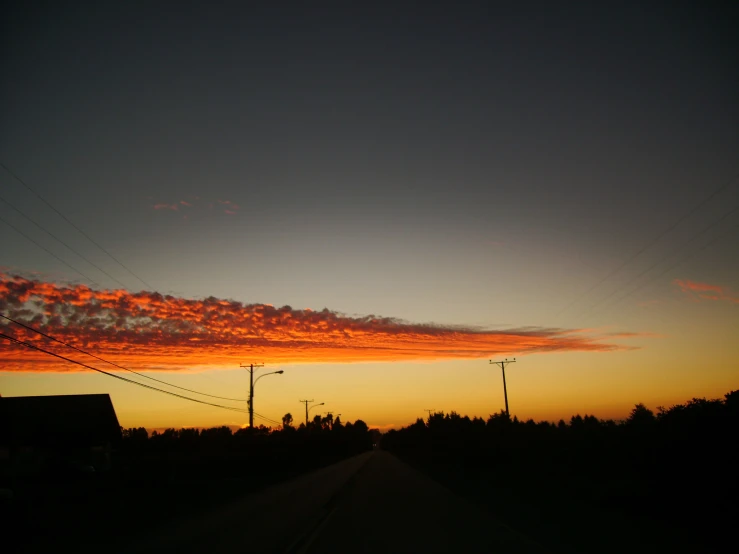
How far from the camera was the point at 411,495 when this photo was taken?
23.4m

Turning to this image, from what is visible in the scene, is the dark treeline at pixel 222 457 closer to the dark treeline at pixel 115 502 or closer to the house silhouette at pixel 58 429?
the dark treeline at pixel 115 502

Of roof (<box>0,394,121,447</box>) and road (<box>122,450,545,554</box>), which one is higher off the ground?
roof (<box>0,394,121,447</box>)

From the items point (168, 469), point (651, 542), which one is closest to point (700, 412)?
point (651, 542)

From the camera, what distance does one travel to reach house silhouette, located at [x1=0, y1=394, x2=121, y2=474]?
3888 cm

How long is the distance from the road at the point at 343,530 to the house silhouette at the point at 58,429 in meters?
26.0

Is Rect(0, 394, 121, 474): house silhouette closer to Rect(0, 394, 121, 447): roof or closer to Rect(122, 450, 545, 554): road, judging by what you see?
Rect(0, 394, 121, 447): roof

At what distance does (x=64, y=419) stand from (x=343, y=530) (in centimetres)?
3667

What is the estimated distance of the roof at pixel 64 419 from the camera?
127 ft

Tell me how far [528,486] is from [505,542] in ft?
58.2

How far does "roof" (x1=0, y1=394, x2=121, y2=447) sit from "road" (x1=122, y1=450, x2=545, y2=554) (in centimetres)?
2600

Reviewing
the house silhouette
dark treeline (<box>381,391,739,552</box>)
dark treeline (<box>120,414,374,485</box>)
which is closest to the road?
dark treeline (<box>381,391,739,552</box>)

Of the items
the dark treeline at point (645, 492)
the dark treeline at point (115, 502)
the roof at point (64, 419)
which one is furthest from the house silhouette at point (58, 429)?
the dark treeline at point (645, 492)

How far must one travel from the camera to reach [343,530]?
43.5 feet

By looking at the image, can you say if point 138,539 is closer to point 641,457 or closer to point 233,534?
point 233,534
